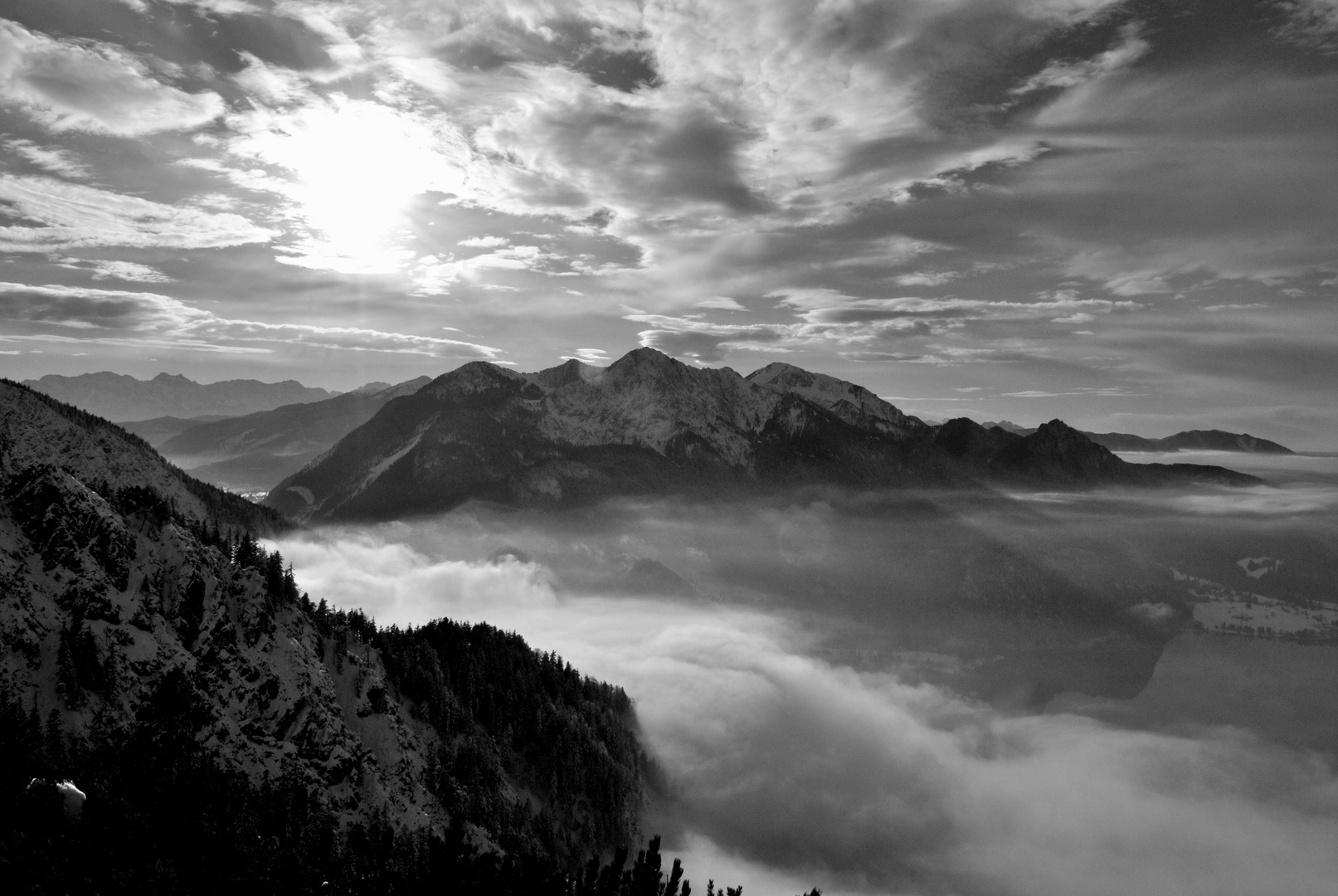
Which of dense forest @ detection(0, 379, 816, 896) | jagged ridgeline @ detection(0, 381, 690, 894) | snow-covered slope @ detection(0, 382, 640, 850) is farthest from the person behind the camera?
snow-covered slope @ detection(0, 382, 640, 850)

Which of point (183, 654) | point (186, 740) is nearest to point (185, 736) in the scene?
point (186, 740)

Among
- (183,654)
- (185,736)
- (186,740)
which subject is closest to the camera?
(186,740)

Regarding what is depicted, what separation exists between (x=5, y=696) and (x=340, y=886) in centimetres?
6212

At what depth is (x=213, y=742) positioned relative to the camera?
13412 cm

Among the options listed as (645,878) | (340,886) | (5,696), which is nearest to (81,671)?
(5,696)

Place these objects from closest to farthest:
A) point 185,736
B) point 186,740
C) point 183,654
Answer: point 186,740 < point 185,736 < point 183,654

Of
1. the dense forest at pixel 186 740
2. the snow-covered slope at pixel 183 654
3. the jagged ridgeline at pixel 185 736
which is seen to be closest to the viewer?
the dense forest at pixel 186 740

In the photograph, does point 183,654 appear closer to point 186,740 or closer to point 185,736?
point 185,736

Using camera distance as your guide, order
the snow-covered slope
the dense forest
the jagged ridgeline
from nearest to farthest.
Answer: the dense forest, the jagged ridgeline, the snow-covered slope

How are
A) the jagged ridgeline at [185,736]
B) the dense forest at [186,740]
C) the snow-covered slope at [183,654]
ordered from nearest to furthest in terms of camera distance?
the dense forest at [186,740] → the jagged ridgeline at [185,736] → the snow-covered slope at [183,654]

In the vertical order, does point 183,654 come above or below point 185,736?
above

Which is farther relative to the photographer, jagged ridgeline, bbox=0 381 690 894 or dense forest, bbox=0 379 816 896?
jagged ridgeline, bbox=0 381 690 894

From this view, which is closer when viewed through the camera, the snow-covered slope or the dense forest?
the dense forest

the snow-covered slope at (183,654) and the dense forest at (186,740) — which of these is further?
the snow-covered slope at (183,654)
